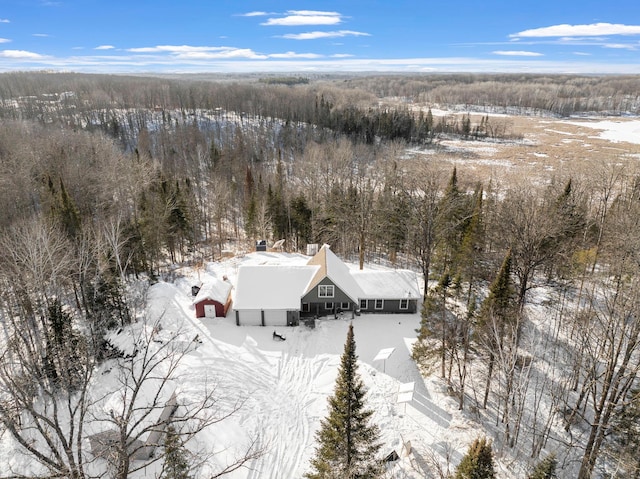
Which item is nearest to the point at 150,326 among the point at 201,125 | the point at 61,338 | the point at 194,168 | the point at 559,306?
the point at 61,338

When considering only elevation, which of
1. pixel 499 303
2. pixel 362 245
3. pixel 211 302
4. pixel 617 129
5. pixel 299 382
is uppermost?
pixel 617 129

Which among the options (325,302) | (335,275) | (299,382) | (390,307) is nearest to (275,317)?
(325,302)

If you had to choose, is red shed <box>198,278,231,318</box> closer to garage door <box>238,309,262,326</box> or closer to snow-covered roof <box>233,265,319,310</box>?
snow-covered roof <box>233,265,319,310</box>

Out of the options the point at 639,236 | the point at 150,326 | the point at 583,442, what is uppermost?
the point at 639,236

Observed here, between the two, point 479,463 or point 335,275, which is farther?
point 335,275

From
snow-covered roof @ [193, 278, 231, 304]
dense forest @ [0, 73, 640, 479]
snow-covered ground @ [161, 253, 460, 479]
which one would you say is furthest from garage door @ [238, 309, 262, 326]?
dense forest @ [0, 73, 640, 479]

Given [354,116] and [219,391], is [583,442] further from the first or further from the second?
[354,116]

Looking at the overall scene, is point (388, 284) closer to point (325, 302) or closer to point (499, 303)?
point (325, 302)

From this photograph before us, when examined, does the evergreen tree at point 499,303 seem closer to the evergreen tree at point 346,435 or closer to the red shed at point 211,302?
the evergreen tree at point 346,435
